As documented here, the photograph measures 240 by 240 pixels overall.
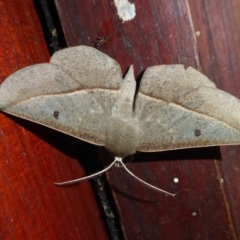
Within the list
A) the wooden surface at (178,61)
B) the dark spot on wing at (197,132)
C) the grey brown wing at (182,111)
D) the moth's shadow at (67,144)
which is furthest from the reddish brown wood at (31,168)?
the dark spot on wing at (197,132)

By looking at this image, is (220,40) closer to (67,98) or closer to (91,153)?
(67,98)

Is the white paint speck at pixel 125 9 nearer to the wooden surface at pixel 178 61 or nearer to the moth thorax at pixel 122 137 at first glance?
the wooden surface at pixel 178 61

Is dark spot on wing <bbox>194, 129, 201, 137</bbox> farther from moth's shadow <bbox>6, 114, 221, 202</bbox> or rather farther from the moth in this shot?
moth's shadow <bbox>6, 114, 221, 202</bbox>

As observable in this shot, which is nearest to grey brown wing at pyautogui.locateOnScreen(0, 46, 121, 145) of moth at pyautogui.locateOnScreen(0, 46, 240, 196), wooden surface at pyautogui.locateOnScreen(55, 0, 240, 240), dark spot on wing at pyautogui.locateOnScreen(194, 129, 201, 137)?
moth at pyautogui.locateOnScreen(0, 46, 240, 196)

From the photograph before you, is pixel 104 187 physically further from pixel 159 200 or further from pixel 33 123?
pixel 33 123

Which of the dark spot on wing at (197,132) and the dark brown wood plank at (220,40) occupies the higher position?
the dark brown wood plank at (220,40)

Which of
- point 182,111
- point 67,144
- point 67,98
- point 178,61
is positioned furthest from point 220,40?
point 67,144
